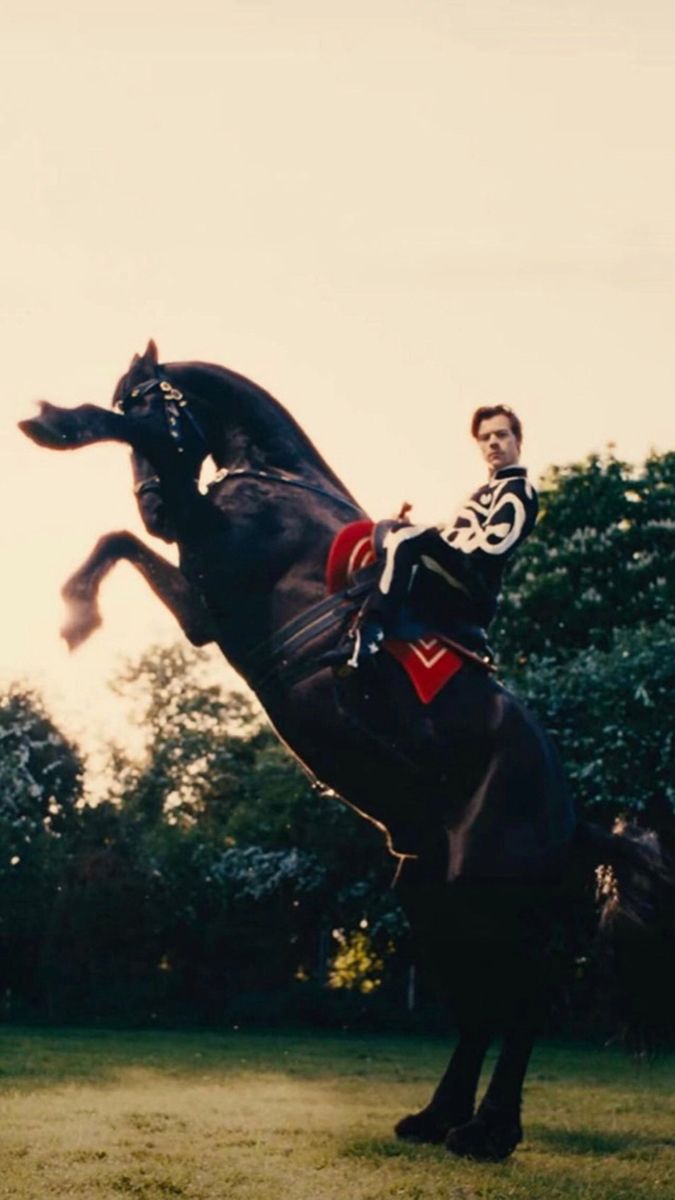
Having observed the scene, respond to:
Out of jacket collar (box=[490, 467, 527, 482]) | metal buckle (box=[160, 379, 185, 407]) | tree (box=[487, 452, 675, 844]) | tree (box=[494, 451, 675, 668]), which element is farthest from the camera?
tree (box=[494, 451, 675, 668])

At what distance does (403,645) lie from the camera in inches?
246

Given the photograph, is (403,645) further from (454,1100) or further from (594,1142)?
(594,1142)

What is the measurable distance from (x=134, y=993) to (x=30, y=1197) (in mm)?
20699

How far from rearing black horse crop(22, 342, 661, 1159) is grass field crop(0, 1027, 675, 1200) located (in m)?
0.61

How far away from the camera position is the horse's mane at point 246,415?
22.2 ft

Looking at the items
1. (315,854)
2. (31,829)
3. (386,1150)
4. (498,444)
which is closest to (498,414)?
(498,444)

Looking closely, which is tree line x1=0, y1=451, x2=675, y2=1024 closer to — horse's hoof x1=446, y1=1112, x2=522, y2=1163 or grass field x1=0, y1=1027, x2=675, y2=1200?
grass field x1=0, y1=1027, x2=675, y2=1200

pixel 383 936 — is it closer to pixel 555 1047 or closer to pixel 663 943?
pixel 555 1047

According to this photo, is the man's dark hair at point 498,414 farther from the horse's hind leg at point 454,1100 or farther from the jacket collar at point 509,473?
the horse's hind leg at point 454,1100

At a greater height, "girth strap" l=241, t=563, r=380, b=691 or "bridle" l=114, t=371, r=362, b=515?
"bridle" l=114, t=371, r=362, b=515

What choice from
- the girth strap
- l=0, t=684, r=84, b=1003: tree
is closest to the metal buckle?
the girth strap

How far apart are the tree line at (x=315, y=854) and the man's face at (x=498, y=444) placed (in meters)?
16.2

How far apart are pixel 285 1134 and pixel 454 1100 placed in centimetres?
95

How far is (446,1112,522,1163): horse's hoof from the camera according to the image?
6.69 meters
